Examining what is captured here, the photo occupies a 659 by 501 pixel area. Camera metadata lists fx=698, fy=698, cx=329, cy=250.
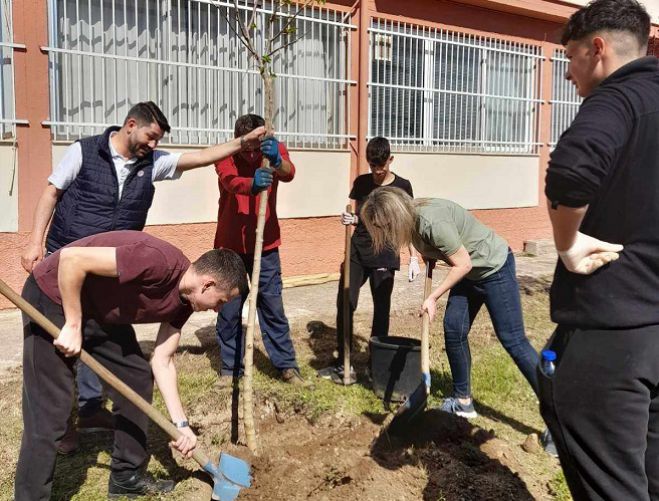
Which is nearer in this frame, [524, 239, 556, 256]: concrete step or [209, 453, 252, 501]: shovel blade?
[209, 453, 252, 501]: shovel blade

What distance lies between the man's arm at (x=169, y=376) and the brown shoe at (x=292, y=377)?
63.5 inches

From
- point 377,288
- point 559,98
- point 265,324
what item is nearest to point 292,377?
point 265,324

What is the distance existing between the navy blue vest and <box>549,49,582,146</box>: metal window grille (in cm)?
887

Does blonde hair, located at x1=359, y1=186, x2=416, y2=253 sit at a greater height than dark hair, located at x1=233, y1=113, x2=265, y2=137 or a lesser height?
lesser

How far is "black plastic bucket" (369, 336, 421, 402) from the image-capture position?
14.4 ft

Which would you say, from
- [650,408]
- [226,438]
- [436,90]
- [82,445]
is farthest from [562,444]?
[436,90]

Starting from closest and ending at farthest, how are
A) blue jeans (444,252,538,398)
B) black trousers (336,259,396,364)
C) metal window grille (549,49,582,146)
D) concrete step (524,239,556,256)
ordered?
1. blue jeans (444,252,538,398)
2. black trousers (336,259,396,364)
3. concrete step (524,239,556,256)
4. metal window grille (549,49,582,146)

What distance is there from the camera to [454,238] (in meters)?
3.54

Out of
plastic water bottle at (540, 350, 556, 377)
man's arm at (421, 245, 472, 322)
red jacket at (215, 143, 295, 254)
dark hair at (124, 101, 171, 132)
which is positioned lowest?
plastic water bottle at (540, 350, 556, 377)

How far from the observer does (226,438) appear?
405 cm

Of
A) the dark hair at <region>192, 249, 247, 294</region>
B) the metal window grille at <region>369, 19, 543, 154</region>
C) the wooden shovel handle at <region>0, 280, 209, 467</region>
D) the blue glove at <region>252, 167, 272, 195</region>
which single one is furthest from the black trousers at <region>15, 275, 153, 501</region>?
the metal window grille at <region>369, 19, 543, 154</region>

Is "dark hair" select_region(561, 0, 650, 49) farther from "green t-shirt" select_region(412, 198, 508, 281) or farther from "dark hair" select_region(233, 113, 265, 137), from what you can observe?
"dark hair" select_region(233, 113, 265, 137)

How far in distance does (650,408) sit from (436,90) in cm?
787

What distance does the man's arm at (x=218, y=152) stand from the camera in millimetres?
3975
